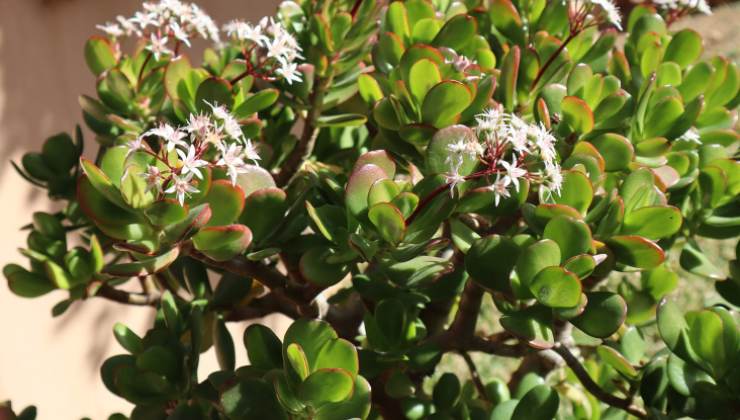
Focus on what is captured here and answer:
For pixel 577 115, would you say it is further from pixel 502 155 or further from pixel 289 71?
pixel 289 71

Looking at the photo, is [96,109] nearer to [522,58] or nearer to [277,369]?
[277,369]

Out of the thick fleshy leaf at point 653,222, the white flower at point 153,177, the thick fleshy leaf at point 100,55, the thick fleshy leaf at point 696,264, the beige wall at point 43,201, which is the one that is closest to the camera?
the white flower at point 153,177

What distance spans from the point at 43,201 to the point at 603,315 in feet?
5.21

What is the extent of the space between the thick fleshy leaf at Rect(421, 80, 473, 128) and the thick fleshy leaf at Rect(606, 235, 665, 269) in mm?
229

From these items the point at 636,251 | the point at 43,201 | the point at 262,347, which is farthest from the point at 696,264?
the point at 43,201

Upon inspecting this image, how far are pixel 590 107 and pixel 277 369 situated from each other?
506 mm

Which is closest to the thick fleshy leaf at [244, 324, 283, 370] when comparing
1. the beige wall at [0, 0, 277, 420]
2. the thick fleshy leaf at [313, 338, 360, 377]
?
the thick fleshy leaf at [313, 338, 360, 377]

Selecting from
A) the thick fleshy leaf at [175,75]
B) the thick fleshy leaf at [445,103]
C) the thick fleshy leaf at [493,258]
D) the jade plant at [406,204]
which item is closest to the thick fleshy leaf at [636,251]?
the jade plant at [406,204]

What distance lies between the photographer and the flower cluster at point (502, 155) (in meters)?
0.81

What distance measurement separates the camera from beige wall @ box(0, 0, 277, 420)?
75.0 inches

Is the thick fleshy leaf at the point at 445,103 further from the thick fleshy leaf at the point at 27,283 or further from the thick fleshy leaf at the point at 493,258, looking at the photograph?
the thick fleshy leaf at the point at 27,283

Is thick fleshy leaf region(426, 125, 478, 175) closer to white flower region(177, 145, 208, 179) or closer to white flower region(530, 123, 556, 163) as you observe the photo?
white flower region(530, 123, 556, 163)

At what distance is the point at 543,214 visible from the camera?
83cm

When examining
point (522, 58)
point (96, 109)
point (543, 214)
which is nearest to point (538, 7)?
point (522, 58)
